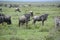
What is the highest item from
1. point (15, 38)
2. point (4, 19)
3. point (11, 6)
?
point (11, 6)

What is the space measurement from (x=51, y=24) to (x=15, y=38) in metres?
0.65

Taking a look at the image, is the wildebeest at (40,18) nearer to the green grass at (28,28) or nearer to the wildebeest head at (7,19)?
the green grass at (28,28)

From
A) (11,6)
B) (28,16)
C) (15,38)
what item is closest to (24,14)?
(28,16)

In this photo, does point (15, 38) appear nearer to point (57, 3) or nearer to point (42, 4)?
point (42, 4)

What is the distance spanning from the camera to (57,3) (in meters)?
2.91

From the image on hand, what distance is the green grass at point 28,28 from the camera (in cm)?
270

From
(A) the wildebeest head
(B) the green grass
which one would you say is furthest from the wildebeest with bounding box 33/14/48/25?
(A) the wildebeest head

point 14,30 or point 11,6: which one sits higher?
point 11,6

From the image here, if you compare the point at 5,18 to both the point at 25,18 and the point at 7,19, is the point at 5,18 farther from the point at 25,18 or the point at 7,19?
the point at 25,18

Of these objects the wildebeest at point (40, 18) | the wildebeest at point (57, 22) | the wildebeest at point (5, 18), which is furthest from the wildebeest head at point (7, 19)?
the wildebeest at point (57, 22)

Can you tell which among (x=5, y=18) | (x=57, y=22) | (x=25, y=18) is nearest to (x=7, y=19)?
(x=5, y=18)

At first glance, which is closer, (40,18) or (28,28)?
(28,28)

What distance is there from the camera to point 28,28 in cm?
278

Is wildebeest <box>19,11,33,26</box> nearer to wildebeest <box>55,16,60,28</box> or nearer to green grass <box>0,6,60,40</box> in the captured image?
green grass <box>0,6,60,40</box>
